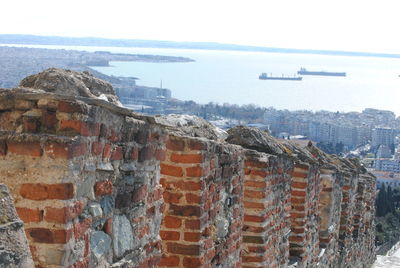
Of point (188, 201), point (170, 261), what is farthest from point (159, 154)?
point (170, 261)

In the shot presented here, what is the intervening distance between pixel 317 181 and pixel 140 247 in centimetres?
398

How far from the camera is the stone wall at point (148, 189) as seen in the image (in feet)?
7.46

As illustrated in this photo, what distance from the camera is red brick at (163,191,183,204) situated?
3.64 meters

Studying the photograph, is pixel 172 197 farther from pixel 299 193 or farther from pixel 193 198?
pixel 299 193

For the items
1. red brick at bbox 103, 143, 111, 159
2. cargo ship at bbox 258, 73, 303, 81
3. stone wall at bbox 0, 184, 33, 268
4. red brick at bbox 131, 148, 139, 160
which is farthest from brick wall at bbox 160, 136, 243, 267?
cargo ship at bbox 258, 73, 303, 81

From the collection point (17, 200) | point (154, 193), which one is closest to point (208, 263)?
point (154, 193)

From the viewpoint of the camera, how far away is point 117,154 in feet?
8.72

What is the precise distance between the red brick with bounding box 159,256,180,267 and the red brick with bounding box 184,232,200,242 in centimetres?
12

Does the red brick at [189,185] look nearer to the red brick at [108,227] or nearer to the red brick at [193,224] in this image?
the red brick at [193,224]

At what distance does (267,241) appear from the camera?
4.91 m

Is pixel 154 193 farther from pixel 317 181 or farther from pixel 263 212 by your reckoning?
pixel 317 181

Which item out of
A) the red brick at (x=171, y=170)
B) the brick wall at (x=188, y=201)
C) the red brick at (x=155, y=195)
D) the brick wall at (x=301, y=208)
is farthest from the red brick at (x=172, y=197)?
the brick wall at (x=301, y=208)

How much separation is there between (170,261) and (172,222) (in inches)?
A: 8.5

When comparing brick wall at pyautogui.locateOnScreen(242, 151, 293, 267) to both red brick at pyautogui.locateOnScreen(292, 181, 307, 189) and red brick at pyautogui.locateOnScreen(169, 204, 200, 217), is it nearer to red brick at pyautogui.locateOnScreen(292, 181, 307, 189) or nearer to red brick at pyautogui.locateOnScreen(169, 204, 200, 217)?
red brick at pyautogui.locateOnScreen(292, 181, 307, 189)
